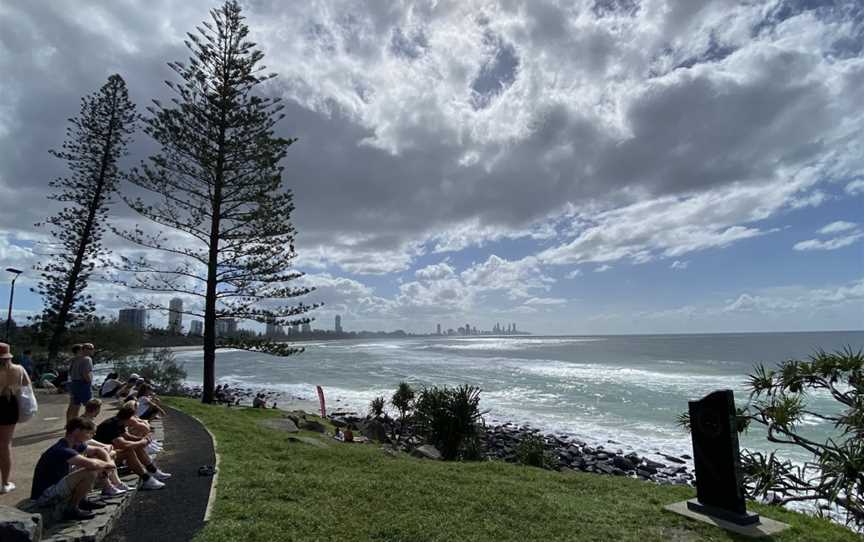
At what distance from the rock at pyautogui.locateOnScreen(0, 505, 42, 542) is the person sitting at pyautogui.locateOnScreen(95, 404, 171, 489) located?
2.02 m

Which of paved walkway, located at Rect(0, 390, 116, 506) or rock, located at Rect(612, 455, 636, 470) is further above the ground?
paved walkway, located at Rect(0, 390, 116, 506)

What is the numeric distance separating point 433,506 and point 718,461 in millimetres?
3301

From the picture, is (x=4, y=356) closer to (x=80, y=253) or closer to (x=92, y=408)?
(x=92, y=408)

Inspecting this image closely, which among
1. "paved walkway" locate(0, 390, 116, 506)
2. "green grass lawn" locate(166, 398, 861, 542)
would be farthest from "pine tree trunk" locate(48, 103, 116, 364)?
"green grass lawn" locate(166, 398, 861, 542)

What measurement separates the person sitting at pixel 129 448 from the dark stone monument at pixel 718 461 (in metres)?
6.25

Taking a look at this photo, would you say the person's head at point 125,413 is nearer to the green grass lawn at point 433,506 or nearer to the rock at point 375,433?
the green grass lawn at point 433,506

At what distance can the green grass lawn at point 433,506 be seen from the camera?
432 centimetres

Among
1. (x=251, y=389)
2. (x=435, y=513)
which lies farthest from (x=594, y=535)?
(x=251, y=389)

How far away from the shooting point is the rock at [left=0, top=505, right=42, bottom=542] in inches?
124

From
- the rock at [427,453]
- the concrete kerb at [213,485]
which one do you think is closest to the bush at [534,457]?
the rock at [427,453]

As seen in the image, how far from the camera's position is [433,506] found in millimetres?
5047

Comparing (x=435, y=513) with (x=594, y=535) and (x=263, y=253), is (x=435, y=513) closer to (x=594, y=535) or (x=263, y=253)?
(x=594, y=535)

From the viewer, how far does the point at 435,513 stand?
4.82 metres

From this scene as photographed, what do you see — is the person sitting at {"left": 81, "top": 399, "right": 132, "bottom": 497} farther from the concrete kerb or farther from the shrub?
the shrub
